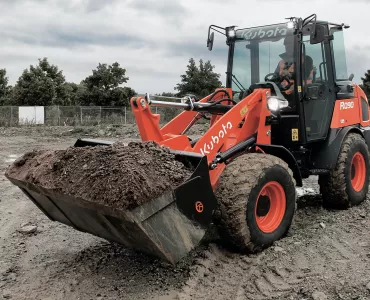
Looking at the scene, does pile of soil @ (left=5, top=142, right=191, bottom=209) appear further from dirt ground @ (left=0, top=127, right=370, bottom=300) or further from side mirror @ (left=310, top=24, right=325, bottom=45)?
side mirror @ (left=310, top=24, right=325, bottom=45)

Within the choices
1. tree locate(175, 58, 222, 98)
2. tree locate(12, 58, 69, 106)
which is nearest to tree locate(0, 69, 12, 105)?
tree locate(12, 58, 69, 106)

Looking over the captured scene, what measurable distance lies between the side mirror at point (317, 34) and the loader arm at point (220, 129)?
32.7 inches

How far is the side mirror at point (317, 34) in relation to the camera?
5.28 meters

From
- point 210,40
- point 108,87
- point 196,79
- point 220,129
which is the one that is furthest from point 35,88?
point 220,129

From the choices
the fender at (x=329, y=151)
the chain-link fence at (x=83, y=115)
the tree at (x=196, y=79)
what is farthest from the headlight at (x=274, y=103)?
the chain-link fence at (x=83, y=115)

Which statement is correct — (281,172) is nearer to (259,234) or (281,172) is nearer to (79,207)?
(259,234)

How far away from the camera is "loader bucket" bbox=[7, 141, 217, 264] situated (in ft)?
11.6

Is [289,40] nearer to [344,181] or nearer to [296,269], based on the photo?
[344,181]

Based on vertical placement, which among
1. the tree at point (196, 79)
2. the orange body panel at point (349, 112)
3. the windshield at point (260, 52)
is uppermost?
the tree at point (196, 79)

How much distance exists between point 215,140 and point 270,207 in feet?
3.33

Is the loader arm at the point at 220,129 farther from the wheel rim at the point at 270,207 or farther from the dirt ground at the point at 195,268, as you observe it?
the dirt ground at the point at 195,268

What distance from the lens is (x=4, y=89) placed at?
37.6m

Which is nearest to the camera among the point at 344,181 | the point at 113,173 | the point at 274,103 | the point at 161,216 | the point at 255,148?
the point at 113,173

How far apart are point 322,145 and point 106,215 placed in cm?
374
